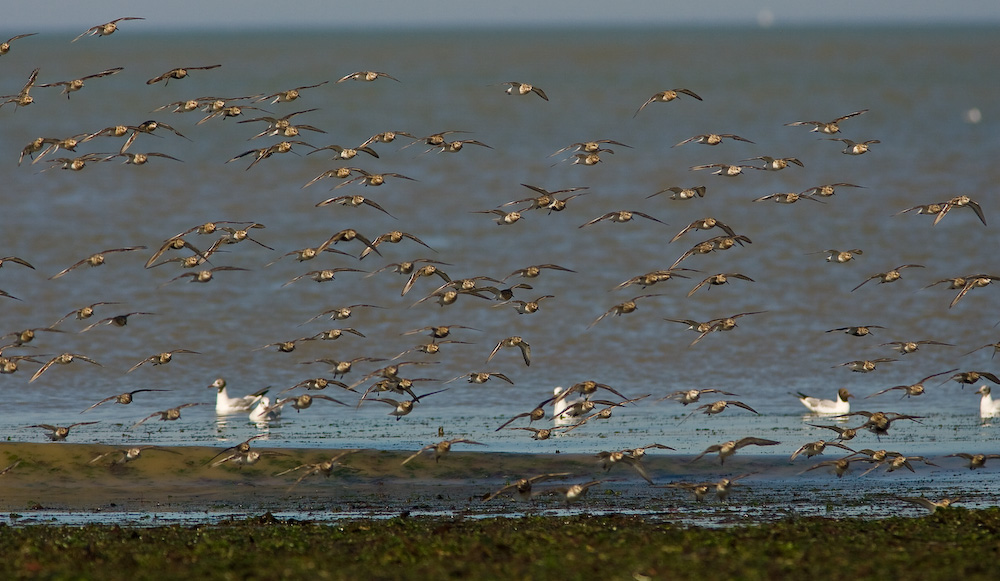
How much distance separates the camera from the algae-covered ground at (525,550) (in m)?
12.7

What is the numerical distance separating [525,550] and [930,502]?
5336mm

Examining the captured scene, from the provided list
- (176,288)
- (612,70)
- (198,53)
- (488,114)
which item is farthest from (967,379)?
(198,53)

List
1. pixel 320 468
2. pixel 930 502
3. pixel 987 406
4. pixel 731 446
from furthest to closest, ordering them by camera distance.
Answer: pixel 987 406 → pixel 731 446 → pixel 320 468 → pixel 930 502

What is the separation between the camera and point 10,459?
746 inches

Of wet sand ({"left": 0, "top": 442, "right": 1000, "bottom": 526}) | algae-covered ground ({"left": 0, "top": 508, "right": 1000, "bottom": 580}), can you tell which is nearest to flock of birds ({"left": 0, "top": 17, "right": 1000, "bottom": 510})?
wet sand ({"left": 0, "top": 442, "right": 1000, "bottom": 526})

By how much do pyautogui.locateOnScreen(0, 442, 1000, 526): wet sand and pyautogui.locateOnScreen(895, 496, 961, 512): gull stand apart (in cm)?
15

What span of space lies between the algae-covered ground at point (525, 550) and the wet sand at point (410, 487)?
4.54 ft

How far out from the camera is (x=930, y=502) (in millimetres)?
16016

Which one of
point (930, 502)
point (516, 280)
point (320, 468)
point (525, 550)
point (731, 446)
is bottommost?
point (525, 550)

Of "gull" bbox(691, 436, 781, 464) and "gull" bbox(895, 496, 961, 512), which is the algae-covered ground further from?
"gull" bbox(691, 436, 781, 464)

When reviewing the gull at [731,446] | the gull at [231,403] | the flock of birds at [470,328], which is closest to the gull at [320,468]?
the flock of birds at [470,328]

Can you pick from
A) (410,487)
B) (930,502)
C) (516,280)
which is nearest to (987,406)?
(930,502)

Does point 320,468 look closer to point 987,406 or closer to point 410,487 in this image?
point 410,487

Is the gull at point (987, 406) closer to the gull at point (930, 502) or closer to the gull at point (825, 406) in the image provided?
the gull at point (825, 406)
